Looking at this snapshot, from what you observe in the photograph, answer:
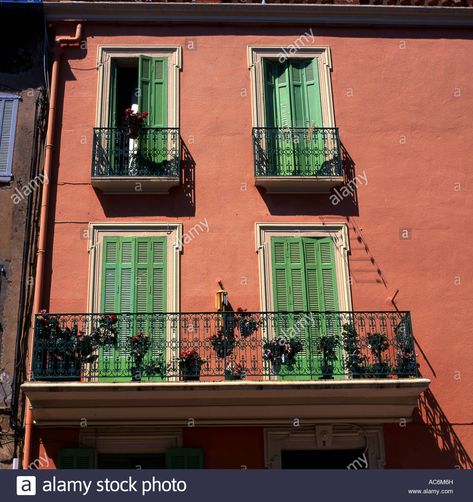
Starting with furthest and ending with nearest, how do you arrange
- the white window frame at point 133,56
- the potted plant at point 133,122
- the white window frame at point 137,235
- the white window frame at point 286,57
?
the white window frame at point 286,57
the white window frame at point 133,56
the potted plant at point 133,122
the white window frame at point 137,235

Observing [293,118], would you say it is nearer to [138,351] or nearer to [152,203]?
[152,203]

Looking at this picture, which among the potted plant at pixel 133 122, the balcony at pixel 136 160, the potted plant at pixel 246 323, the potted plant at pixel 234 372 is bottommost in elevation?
the potted plant at pixel 234 372

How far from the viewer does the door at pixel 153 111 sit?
13562 mm

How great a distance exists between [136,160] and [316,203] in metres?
3.23

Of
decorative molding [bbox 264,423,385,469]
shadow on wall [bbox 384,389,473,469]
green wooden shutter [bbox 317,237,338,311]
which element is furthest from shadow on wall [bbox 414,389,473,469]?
green wooden shutter [bbox 317,237,338,311]

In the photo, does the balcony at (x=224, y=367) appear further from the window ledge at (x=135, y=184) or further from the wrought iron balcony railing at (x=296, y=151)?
the wrought iron balcony railing at (x=296, y=151)

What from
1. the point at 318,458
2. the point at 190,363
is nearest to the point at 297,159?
the point at 190,363

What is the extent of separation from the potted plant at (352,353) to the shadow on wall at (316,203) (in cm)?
239

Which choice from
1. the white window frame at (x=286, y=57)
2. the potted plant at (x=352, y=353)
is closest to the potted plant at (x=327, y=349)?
the potted plant at (x=352, y=353)

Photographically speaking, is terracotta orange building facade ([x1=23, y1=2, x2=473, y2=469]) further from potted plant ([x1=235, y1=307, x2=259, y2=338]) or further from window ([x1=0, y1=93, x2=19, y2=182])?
window ([x1=0, y1=93, x2=19, y2=182])

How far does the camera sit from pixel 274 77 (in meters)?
14.6

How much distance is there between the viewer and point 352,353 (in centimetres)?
1186

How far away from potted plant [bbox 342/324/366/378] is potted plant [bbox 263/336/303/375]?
0.72m

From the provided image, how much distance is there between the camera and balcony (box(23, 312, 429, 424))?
11.4m
